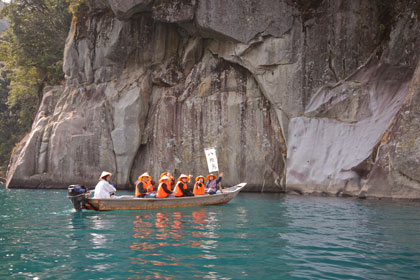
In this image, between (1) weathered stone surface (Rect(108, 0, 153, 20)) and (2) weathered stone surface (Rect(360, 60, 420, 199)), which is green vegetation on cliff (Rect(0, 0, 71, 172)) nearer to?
(1) weathered stone surface (Rect(108, 0, 153, 20))

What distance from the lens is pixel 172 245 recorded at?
802cm

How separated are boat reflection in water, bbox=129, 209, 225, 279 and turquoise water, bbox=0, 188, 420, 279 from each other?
0.06 feet

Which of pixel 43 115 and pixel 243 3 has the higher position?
pixel 243 3

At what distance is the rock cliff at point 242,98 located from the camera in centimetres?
2080

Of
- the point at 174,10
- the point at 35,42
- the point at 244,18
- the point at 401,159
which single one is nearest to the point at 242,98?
the point at 244,18

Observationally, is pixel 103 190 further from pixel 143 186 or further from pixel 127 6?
pixel 127 6

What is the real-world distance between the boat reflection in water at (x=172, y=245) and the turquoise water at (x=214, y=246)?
0.06 feet

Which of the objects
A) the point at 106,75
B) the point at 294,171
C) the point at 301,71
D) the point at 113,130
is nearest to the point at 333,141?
the point at 294,171

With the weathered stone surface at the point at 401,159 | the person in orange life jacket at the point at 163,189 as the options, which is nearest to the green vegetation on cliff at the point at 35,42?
the person in orange life jacket at the point at 163,189

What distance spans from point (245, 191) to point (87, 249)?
1908 centimetres

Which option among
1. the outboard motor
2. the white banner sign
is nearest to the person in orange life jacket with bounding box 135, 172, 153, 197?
the outboard motor

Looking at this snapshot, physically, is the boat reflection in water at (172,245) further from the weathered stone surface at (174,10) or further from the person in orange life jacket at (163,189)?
the weathered stone surface at (174,10)

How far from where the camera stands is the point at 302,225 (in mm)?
10625

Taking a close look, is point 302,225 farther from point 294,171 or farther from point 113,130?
point 113,130
